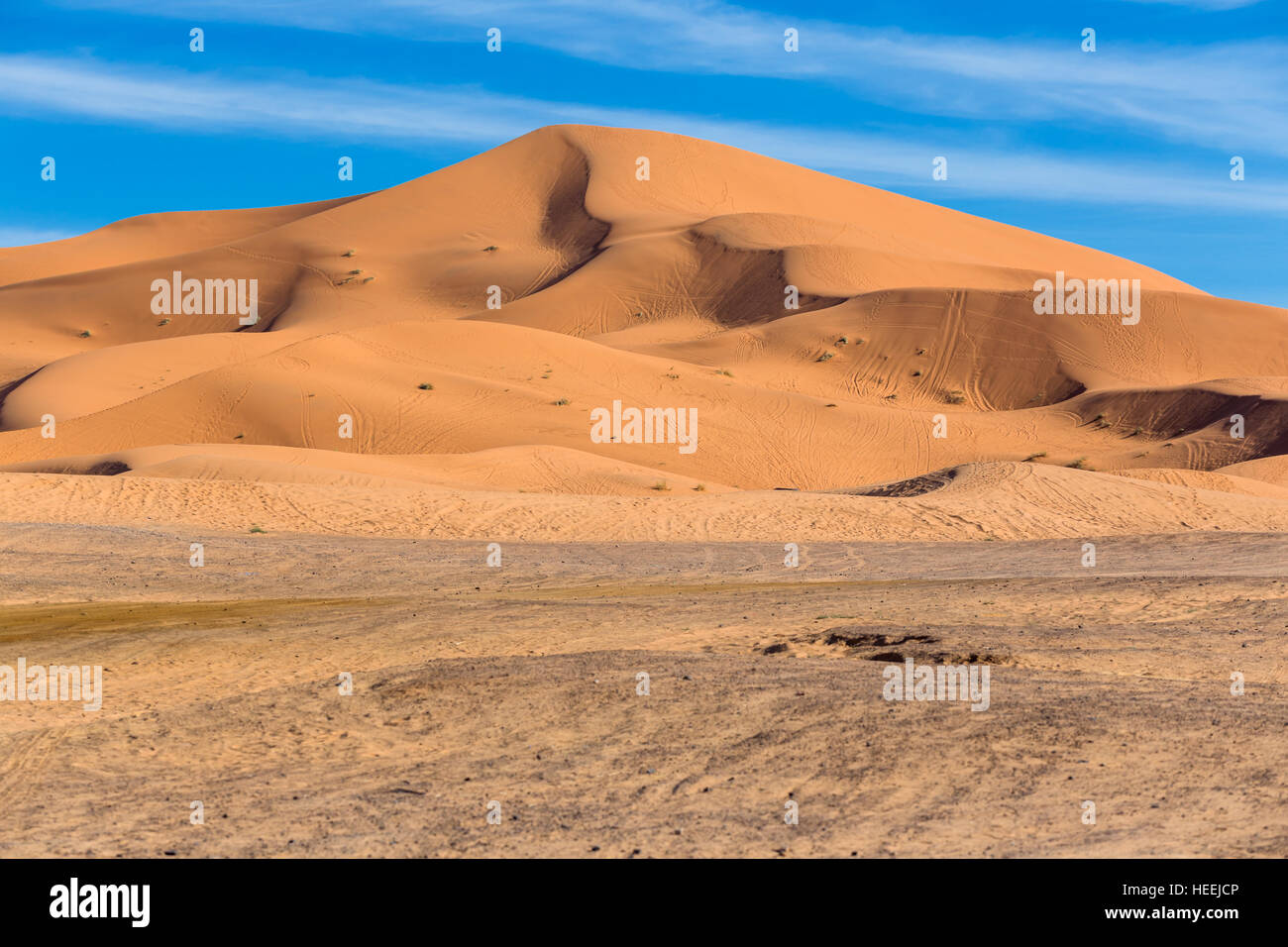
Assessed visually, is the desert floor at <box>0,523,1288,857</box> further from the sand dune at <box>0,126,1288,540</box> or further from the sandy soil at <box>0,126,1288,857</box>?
the sand dune at <box>0,126,1288,540</box>

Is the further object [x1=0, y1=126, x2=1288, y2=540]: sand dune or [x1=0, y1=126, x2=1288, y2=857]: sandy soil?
[x1=0, y1=126, x2=1288, y2=540]: sand dune

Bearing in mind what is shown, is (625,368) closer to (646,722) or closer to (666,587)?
(666,587)

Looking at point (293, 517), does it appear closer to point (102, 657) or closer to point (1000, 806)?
point (102, 657)

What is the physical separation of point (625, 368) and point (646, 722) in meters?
41.4

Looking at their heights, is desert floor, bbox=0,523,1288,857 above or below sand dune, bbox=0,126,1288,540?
below

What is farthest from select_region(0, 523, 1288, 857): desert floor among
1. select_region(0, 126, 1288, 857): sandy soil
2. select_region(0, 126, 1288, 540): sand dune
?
select_region(0, 126, 1288, 540): sand dune

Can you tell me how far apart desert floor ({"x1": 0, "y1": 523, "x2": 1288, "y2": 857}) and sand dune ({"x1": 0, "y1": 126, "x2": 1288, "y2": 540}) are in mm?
10285

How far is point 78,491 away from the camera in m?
27.3

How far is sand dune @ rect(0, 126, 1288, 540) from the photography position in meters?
28.5

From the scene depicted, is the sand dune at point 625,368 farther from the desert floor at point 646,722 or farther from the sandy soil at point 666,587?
the desert floor at point 646,722

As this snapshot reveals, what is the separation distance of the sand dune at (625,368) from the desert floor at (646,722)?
10285 mm
